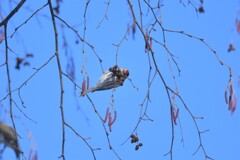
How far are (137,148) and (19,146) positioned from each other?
2.20 ft

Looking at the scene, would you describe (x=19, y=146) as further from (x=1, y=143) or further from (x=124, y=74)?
(x=124, y=74)

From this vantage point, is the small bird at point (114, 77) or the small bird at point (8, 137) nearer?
the small bird at point (8, 137)

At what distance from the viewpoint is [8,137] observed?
8.25 feet

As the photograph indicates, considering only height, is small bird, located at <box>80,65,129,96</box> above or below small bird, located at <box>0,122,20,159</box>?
above

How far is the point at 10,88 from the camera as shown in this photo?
2855 millimetres

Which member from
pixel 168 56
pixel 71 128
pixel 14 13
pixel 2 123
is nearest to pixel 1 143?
pixel 2 123

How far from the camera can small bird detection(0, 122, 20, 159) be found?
2.50m

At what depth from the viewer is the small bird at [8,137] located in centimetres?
250

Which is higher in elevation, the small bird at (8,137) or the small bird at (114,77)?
the small bird at (114,77)

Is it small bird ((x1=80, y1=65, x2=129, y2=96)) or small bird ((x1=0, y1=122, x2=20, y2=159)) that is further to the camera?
small bird ((x1=80, y1=65, x2=129, y2=96))

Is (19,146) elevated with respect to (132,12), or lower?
lower

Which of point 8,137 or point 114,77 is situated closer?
point 8,137

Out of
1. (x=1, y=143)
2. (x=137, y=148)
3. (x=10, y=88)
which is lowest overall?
(x=1, y=143)

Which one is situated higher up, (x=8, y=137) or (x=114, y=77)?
(x=114, y=77)
